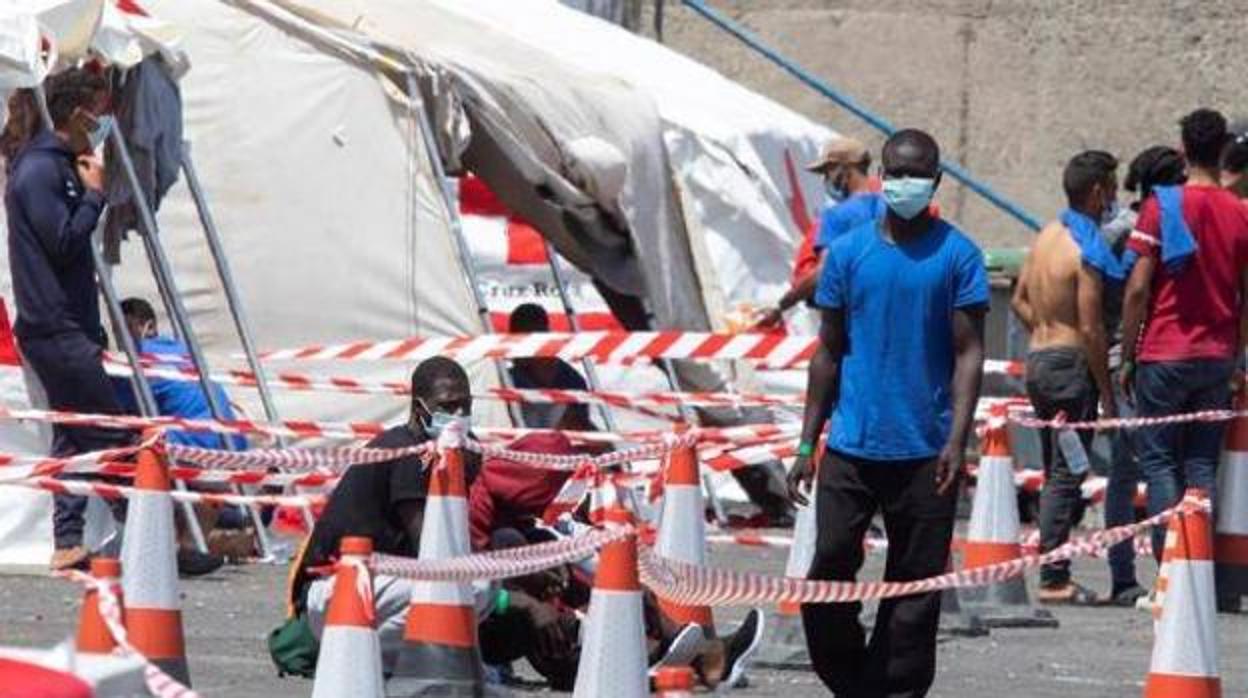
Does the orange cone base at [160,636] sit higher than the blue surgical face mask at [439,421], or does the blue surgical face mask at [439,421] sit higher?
the blue surgical face mask at [439,421]

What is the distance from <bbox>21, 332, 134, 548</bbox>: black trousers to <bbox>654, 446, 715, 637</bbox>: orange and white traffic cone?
3020mm

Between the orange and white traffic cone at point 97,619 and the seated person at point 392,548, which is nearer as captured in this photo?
the orange and white traffic cone at point 97,619

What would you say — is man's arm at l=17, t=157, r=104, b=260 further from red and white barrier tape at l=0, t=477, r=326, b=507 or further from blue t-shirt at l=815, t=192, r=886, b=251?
blue t-shirt at l=815, t=192, r=886, b=251

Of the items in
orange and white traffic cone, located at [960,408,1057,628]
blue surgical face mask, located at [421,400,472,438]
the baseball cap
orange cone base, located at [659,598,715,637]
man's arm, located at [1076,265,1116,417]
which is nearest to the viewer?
blue surgical face mask, located at [421,400,472,438]

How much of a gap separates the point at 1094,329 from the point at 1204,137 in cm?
101

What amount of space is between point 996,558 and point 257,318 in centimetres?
564

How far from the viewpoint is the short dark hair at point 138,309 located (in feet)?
52.2

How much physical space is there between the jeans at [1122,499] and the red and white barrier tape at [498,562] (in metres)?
4.70

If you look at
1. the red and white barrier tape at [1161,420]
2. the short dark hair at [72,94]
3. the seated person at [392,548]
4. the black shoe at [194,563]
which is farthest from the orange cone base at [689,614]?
the black shoe at [194,563]

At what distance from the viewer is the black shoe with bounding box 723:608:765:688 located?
35.3 feet

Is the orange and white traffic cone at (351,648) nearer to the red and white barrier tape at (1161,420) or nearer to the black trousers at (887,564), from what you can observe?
the black trousers at (887,564)

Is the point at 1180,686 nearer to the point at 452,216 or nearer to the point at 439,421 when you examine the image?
the point at 439,421

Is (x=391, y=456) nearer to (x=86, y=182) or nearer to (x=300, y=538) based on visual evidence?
(x=86, y=182)

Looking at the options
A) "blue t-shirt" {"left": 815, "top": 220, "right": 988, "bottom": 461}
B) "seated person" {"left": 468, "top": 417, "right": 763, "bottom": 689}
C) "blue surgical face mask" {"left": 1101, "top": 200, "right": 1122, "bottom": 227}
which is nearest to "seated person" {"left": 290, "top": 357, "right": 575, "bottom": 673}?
"seated person" {"left": 468, "top": 417, "right": 763, "bottom": 689}
